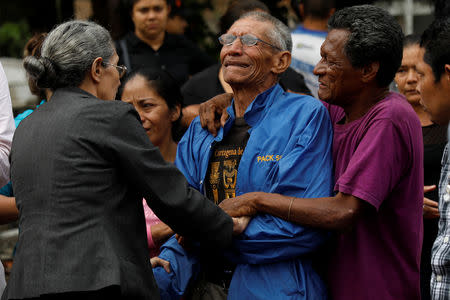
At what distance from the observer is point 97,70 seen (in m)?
3.02

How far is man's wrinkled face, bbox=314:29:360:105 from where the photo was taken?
3.22 m

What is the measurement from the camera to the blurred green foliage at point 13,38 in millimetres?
11750

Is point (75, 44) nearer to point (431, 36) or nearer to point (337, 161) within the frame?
point (337, 161)

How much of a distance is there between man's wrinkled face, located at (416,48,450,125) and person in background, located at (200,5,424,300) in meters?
0.11

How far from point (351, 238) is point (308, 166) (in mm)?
405

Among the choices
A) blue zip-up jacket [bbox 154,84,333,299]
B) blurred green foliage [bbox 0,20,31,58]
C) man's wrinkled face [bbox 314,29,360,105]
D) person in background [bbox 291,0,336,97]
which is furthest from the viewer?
blurred green foliage [bbox 0,20,31,58]

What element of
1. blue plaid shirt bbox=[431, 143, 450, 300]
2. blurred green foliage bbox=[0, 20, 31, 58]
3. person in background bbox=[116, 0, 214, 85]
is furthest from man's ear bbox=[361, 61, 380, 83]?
blurred green foliage bbox=[0, 20, 31, 58]

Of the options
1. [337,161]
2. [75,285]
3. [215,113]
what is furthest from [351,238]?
[75,285]

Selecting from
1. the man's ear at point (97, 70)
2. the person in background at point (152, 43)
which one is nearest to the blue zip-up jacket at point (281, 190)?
the man's ear at point (97, 70)

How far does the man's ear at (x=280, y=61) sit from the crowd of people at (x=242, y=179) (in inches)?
0.4

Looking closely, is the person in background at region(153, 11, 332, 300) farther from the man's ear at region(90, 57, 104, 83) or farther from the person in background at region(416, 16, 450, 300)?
the man's ear at region(90, 57, 104, 83)

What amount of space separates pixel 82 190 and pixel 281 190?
997 mm

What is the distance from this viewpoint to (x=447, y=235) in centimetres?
283

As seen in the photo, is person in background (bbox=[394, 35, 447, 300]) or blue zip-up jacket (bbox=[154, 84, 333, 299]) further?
person in background (bbox=[394, 35, 447, 300])
